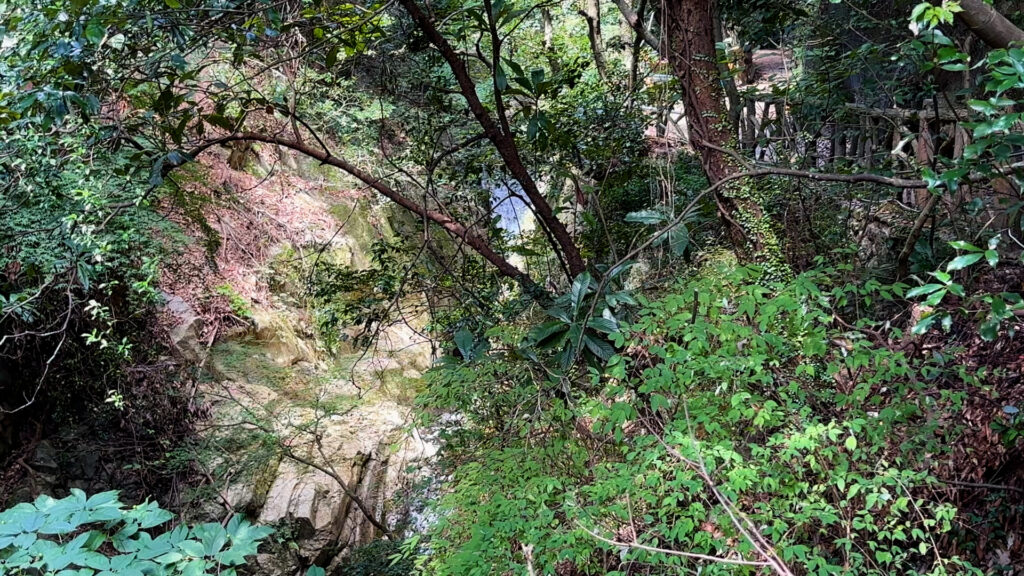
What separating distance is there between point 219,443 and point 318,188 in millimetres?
4173

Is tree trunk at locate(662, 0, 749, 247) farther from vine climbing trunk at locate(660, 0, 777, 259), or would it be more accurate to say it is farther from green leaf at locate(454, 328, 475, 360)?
green leaf at locate(454, 328, 475, 360)

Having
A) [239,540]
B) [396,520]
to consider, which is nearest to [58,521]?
[239,540]

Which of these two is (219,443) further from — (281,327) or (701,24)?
(701,24)

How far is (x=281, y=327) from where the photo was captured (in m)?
5.88

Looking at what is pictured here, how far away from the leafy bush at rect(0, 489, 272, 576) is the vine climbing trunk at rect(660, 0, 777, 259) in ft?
8.48

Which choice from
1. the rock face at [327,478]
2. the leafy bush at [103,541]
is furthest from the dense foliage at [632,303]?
the rock face at [327,478]

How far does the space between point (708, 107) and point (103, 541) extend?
2947 millimetres

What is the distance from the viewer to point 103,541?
1.17m

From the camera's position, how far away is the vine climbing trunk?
3041mm

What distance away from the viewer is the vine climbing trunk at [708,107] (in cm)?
304

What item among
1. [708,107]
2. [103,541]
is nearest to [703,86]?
[708,107]

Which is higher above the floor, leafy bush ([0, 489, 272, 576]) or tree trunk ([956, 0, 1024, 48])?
tree trunk ([956, 0, 1024, 48])

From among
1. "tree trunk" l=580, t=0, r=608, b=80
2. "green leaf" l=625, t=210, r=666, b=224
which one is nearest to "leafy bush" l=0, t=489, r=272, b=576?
"green leaf" l=625, t=210, r=666, b=224

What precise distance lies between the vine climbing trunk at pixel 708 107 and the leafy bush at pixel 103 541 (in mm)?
2586
